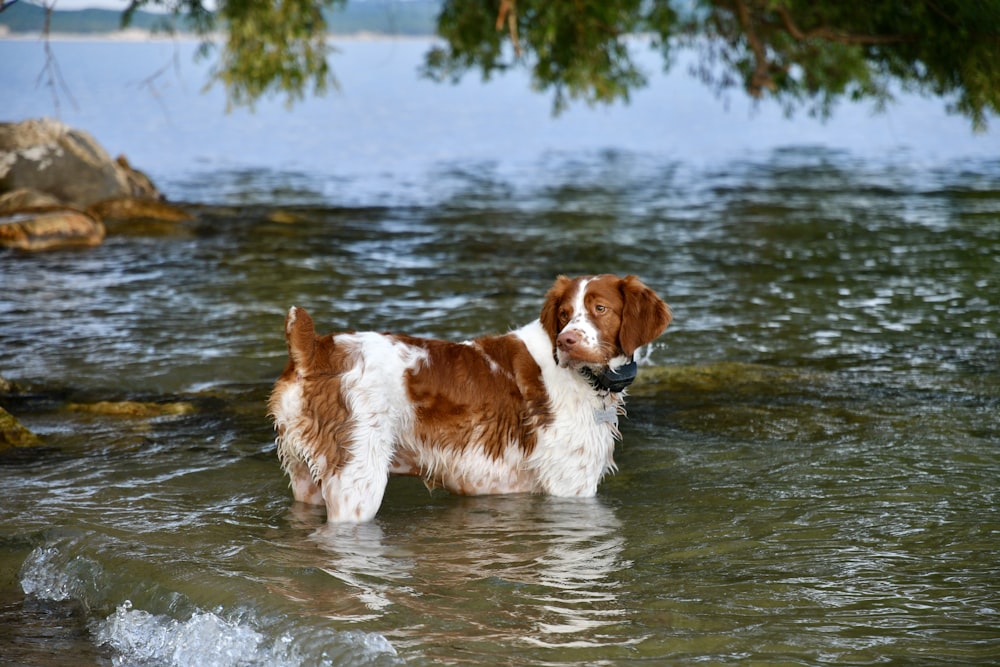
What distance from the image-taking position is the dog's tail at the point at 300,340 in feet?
20.1

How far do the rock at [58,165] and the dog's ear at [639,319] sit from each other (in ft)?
51.5

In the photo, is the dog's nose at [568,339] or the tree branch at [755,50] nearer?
the dog's nose at [568,339]

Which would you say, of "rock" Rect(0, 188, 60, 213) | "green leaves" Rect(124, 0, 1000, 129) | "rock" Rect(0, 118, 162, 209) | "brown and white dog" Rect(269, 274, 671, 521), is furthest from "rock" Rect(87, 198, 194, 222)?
"brown and white dog" Rect(269, 274, 671, 521)

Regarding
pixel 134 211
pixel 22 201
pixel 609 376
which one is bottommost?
pixel 134 211

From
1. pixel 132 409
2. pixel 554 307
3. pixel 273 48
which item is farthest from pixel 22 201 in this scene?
pixel 554 307

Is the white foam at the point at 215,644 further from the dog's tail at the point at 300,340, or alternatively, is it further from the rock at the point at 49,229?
the rock at the point at 49,229

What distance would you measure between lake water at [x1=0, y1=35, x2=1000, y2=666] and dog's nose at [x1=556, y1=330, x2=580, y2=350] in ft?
3.33

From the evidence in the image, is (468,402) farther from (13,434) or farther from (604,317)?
(13,434)

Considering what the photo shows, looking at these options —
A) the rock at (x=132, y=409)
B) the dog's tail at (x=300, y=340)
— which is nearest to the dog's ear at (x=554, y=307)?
the dog's tail at (x=300, y=340)

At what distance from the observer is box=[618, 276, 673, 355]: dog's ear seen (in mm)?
6414

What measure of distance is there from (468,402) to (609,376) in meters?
0.80

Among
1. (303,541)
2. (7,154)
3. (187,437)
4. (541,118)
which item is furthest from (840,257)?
(541,118)

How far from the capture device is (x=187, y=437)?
26.7ft

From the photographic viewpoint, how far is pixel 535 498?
6.75 meters
